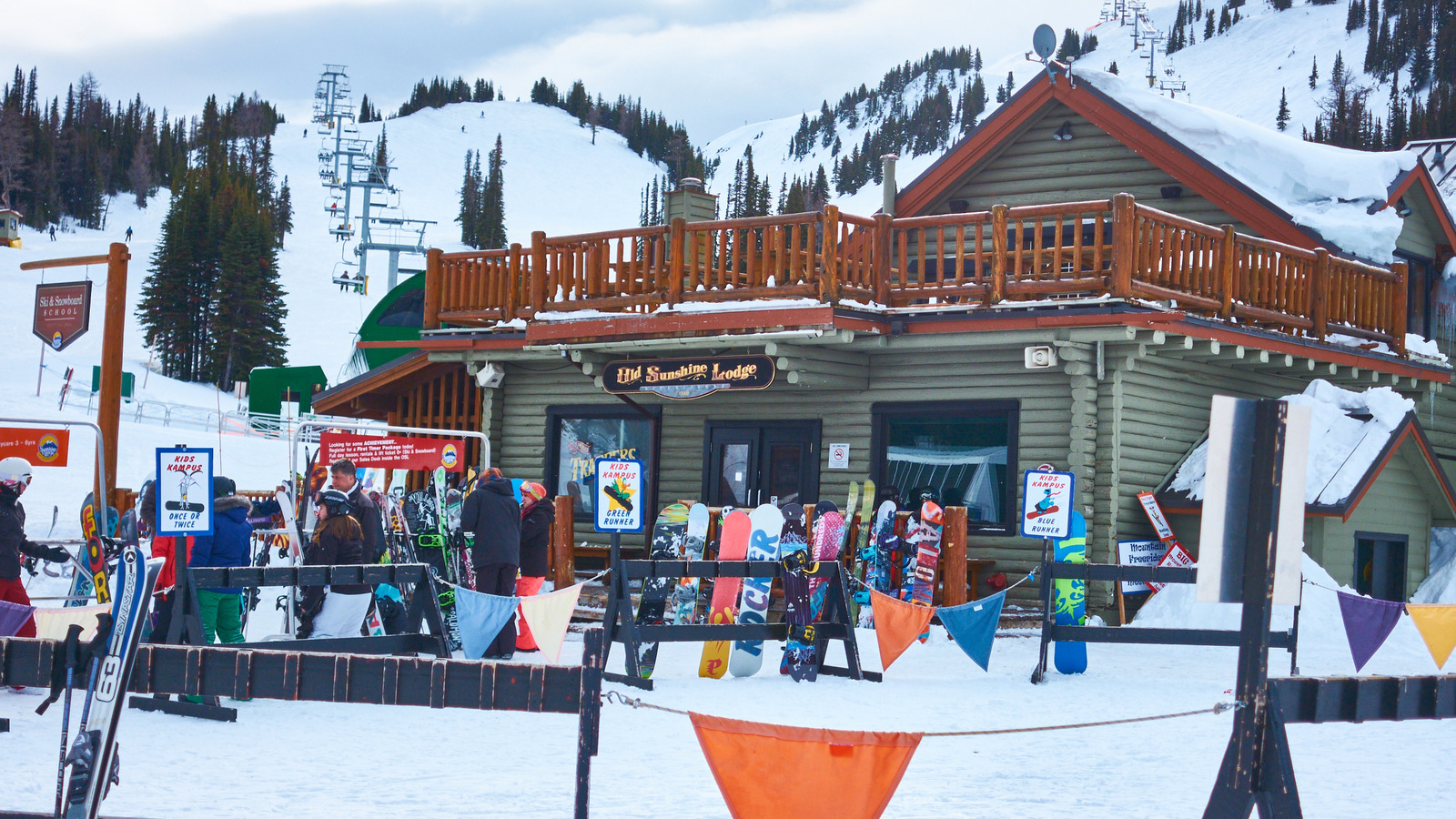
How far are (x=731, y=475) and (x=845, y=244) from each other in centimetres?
363

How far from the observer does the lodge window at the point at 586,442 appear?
1614cm

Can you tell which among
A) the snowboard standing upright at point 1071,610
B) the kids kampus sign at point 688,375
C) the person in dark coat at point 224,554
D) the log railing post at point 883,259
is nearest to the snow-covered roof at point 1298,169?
the log railing post at point 883,259

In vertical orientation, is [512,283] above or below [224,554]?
above

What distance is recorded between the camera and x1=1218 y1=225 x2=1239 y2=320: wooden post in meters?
12.8

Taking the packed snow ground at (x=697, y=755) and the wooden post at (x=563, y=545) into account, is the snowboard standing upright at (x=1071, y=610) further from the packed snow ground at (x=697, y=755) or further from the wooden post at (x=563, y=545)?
the wooden post at (x=563, y=545)

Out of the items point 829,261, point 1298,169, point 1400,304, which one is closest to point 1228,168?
point 1298,169

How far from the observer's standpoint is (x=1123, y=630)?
9344 millimetres

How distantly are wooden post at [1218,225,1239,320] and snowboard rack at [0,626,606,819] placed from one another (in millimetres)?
10264

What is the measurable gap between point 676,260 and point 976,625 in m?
5.34

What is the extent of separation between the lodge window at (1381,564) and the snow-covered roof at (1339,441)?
1.07 meters

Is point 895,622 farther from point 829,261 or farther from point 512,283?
point 512,283

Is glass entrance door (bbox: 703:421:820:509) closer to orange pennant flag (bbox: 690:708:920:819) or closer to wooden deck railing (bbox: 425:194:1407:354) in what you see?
wooden deck railing (bbox: 425:194:1407:354)

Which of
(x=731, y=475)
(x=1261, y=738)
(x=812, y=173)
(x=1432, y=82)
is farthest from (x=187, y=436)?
(x=812, y=173)

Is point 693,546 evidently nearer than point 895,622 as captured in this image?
No
